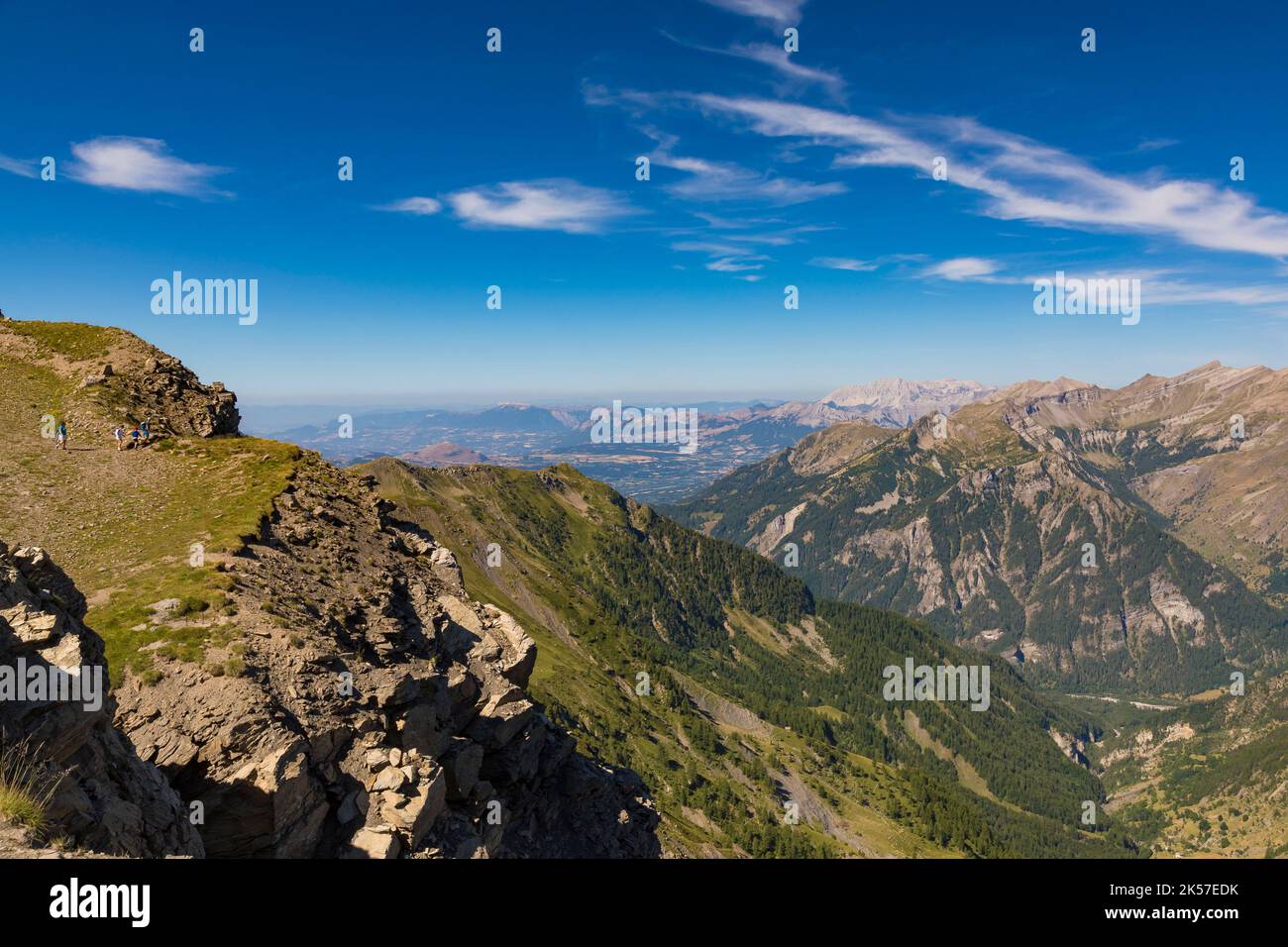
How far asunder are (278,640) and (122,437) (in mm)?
27550

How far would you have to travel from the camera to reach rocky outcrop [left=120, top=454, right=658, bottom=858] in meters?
27.2

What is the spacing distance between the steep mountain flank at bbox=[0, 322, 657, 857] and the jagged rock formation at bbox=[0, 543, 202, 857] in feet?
14.3

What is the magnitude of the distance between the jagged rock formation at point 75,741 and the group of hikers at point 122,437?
29.8 metres

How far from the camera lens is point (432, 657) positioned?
141 ft

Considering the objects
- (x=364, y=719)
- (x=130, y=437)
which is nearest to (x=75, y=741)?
(x=364, y=719)

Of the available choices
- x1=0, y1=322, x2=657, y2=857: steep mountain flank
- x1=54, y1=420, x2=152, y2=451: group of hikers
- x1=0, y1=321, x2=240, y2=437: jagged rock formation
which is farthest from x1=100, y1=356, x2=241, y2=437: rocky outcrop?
x1=54, y1=420, x2=152, y2=451: group of hikers

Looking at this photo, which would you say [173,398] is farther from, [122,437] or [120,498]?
[120,498]

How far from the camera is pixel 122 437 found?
48.1 meters

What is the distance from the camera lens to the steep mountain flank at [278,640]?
91.7 ft

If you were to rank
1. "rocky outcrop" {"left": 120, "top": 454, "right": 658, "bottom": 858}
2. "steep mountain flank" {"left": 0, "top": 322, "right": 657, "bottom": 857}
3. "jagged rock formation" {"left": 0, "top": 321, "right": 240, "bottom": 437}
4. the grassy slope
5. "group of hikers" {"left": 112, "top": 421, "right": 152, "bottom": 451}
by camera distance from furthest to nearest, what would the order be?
"jagged rock formation" {"left": 0, "top": 321, "right": 240, "bottom": 437}, "group of hikers" {"left": 112, "top": 421, "right": 152, "bottom": 451}, the grassy slope, "steep mountain flank" {"left": 0, "top": 322, "right": 657, "bottom": 857}, "rocky outcrop" {"left": 120, "top": 454, "right": 658, "bottom": 858}

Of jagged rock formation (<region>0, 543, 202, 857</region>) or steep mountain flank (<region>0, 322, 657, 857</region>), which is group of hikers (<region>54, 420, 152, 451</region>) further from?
jagged rock formation (<region>0, 543, 202, 857</region>)
